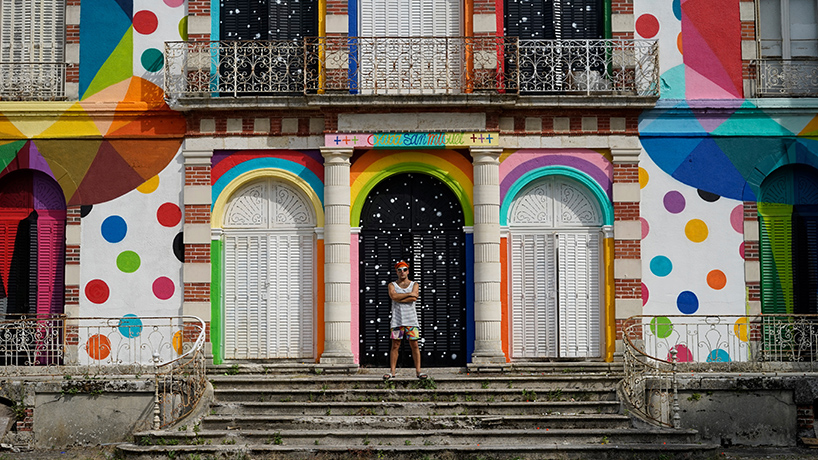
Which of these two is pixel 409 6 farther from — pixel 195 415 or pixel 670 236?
pixel 195 415

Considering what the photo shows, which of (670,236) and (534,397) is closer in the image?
(534,397)

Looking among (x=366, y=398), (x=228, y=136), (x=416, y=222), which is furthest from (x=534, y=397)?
(x=228, y=136)

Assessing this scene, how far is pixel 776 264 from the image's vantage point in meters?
14.9

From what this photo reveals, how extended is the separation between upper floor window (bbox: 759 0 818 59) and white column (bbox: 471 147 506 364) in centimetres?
487

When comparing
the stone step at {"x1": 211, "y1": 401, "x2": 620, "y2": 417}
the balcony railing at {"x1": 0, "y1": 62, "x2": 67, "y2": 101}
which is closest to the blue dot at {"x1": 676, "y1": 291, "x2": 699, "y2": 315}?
the stone step at {"x1": 211, "y1": 401, "x2": 620, "y2": 417}

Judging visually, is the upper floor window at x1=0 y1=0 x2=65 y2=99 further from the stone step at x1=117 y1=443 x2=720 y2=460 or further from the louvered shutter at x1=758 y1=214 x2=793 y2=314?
the louvered shutter at x1=758 y1=214 x2=793 y2=314

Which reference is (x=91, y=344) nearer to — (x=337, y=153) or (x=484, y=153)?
(x=337, y=153)

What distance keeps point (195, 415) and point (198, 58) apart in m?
5.98

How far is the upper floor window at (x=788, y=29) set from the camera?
15.2m

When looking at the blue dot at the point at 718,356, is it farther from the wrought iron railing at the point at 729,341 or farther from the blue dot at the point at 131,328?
the blue dot at the point at 131,328

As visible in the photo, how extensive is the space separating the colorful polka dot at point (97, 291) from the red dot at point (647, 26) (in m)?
9.48

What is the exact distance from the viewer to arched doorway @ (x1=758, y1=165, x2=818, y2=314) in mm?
14875

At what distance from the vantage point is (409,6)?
15391 mm

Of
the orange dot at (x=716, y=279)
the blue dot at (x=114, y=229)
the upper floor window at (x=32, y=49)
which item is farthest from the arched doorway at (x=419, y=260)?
the upper floor window at (x=32, y=49)
